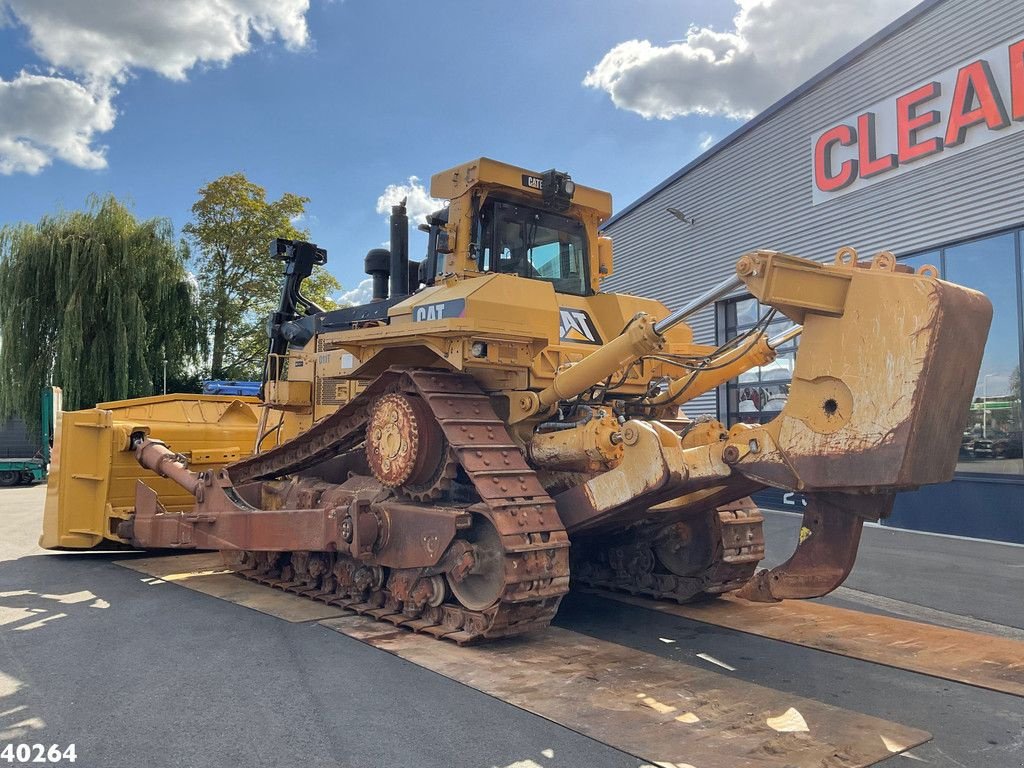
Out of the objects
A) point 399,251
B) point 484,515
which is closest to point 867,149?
point 399,251

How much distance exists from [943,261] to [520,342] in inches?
350

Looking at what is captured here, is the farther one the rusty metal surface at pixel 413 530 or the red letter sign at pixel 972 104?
the red letter sign at pixel 972 104

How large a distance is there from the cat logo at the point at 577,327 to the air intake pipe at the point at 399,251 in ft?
4.66

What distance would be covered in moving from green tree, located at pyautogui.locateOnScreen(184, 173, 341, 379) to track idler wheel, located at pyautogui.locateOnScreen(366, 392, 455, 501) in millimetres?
24102

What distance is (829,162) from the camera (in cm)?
1390

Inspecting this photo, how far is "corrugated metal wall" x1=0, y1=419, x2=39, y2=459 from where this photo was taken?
86.9 feet

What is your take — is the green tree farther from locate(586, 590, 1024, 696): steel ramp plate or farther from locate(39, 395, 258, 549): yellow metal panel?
locate(586, 590, 1024, 696): steel ramp plate

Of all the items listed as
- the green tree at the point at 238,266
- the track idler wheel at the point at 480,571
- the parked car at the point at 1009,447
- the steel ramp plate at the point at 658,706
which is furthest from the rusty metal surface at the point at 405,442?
the green tree at the point at 238,266

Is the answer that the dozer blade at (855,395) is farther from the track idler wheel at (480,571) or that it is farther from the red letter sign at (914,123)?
the red letter sign at (914,123)

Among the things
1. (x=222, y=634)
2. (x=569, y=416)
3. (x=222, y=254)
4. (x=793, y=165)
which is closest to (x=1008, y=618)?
(x=569, y=416)

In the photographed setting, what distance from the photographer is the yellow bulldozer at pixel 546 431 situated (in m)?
4.46

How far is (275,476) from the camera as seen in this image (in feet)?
27.5

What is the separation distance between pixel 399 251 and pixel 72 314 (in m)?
19.6

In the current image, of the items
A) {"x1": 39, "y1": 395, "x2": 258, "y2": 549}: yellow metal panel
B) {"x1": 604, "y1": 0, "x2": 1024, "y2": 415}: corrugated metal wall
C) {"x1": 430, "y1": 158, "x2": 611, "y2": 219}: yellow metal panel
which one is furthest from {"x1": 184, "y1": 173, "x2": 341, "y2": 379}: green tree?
{"x1": 430, "y1": 158, "x2": 611, "y2": 219}: yellow metal panel
